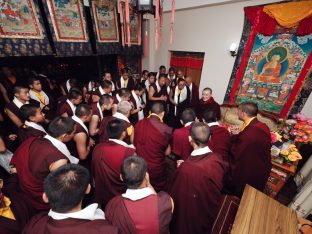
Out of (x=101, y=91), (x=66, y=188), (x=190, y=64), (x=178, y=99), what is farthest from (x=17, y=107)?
(x=190, y=64)

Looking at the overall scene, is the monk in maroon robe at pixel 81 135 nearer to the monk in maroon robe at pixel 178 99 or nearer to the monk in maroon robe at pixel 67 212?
the monk in maroon robe at pixel 67 212

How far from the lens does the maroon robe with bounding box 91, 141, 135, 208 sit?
5.81ft

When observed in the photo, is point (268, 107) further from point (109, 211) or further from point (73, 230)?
point (73, 230)

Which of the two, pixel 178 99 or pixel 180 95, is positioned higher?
pixel 180 95

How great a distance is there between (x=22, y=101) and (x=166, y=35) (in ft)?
17.4

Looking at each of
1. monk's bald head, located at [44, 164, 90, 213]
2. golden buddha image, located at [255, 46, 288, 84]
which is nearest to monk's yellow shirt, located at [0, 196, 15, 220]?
monk's bald head, located at [44, 164, 90, 213]

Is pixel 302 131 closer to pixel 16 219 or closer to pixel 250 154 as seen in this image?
pixel 250 154

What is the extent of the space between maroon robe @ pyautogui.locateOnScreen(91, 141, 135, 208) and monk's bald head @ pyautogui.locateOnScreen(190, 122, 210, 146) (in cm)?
71

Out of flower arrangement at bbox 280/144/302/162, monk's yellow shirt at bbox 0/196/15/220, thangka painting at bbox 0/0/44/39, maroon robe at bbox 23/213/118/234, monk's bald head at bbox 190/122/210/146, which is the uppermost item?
thangka painting at bbox 0/0/44/39

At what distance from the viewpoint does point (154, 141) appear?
2.19 meters

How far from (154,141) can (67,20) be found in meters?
4.01

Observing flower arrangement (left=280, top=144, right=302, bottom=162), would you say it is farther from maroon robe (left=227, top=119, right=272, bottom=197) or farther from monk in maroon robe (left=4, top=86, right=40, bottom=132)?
monk in maroon robe (left=4, top=86, right=40, bottom=132)

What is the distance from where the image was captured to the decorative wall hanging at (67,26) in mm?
3750

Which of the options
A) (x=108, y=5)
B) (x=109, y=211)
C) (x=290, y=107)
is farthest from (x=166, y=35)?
(x=109, y=211)
